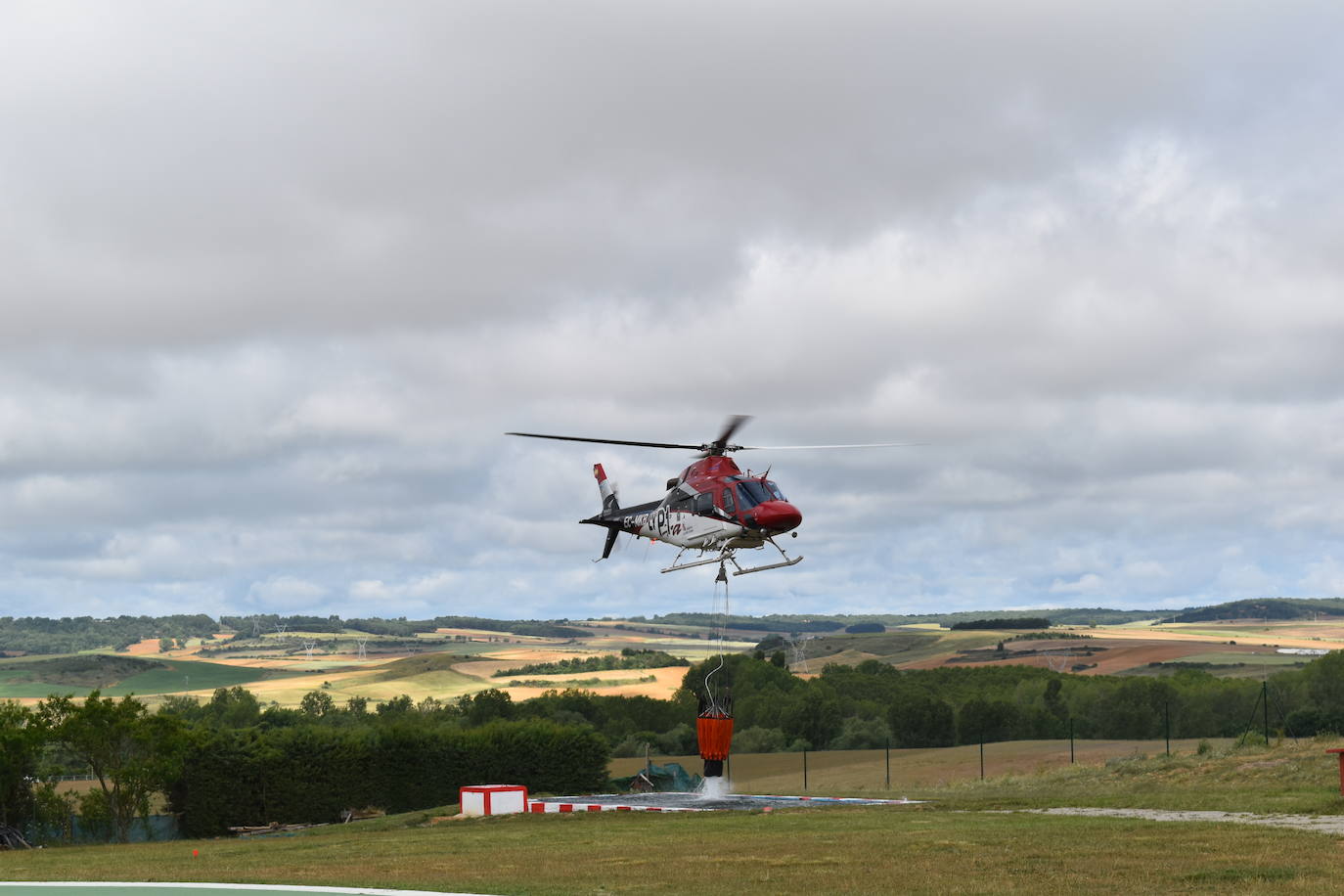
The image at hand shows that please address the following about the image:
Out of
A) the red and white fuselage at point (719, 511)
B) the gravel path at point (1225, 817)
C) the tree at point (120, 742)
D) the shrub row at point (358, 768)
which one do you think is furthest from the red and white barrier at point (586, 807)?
the shrub row at point (358, 768)

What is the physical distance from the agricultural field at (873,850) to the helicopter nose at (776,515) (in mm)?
9155

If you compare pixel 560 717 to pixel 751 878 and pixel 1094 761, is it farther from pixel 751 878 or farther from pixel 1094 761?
pixel 751 878

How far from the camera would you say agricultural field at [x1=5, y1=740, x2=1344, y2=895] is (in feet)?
78.8

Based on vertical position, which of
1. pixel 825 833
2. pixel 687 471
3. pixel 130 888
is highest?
pixel 687 471

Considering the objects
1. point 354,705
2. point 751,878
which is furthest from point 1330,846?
point 354,705

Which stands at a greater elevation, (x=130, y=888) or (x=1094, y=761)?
(x=130, y=888)

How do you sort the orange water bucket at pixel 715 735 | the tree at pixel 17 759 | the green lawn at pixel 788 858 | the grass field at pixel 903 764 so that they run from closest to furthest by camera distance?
the green lawn at pixel 788 858 < the orange water bucket at pixel 715 735 < the tree at pixel 17 759 < the grass field at pixel 903 764

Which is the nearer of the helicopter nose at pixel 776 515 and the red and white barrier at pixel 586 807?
the helicopter nose at pixel 776 515

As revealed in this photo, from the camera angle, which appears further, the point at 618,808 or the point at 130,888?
the point at 618,808

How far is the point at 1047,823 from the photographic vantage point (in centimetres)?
3644

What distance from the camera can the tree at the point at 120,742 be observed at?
6181 cm

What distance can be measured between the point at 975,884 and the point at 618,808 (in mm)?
31935

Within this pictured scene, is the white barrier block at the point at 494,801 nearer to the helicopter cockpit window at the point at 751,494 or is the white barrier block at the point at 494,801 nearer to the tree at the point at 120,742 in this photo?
the tree at the point at 120,742

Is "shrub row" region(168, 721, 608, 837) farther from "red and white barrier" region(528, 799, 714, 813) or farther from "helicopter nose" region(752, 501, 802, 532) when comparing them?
"helicopter nose" region(752, 501, 802, 532)
